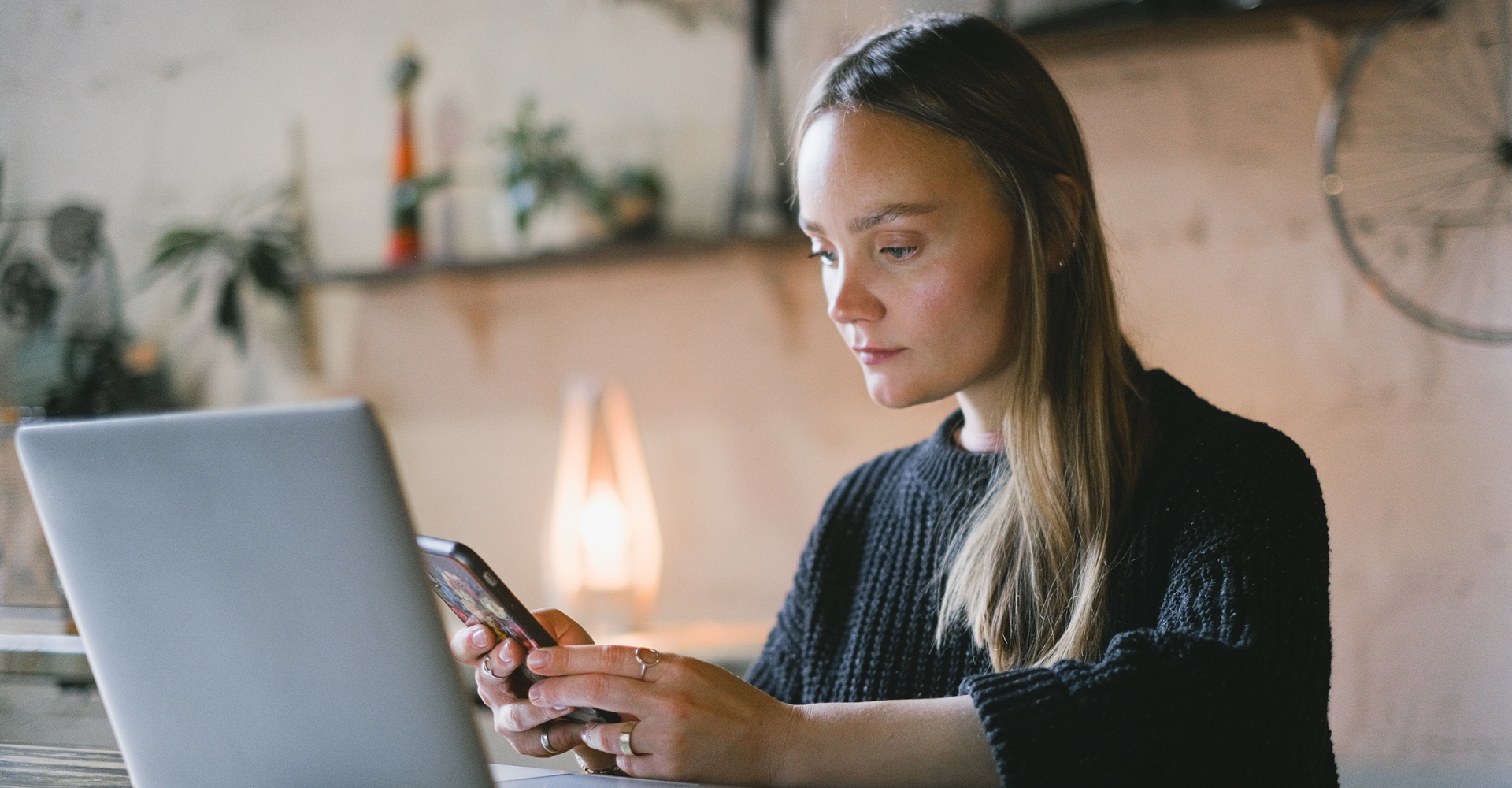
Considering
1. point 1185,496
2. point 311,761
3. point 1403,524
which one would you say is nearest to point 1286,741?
point 1185,496

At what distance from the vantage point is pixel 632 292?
2.24 m

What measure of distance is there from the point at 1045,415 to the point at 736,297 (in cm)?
133

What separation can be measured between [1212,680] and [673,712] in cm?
32

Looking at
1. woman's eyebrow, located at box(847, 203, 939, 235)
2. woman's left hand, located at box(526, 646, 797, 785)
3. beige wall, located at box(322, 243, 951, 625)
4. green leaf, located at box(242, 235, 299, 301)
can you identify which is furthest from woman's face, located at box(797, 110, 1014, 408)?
green leaf, located at box(242, 235, 299, 301)

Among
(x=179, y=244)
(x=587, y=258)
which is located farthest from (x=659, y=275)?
(x=179, y=244)

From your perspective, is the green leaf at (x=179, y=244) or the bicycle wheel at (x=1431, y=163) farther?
the green leaf at (x=179, y=244)

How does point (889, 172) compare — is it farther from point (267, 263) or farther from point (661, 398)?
point (267, 263)

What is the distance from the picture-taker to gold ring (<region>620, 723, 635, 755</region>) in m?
0.69

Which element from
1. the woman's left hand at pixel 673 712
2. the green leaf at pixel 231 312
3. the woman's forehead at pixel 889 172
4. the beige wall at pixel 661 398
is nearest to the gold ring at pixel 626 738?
the woman's left hand at pixel 673 712

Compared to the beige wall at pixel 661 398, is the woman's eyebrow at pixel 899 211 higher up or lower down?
higher up

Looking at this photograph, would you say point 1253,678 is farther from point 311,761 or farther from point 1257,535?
point 311,761

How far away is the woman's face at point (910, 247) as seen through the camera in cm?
87

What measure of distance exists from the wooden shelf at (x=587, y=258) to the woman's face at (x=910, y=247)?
1.10m

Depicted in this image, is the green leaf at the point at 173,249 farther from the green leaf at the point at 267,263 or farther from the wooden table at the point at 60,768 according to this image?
the wooden table at the point at 60,768
